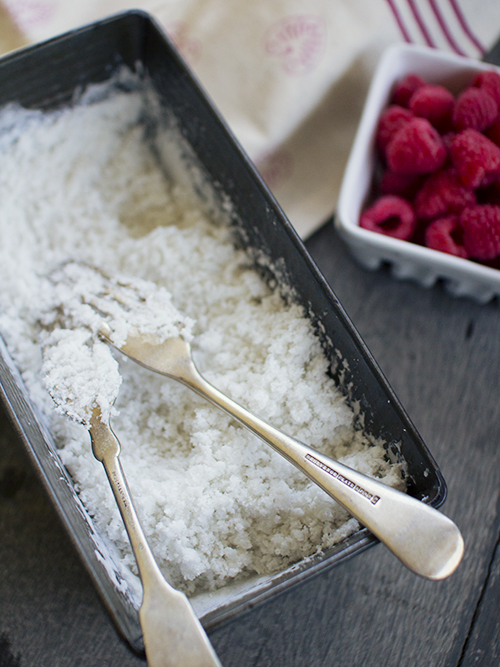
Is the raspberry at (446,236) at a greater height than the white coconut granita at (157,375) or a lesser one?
lesser

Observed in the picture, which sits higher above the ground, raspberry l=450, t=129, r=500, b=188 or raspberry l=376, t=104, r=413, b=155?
raspberry l=376, t=104, r=413, b=155

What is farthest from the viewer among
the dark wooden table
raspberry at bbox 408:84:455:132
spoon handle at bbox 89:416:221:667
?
raspberry at bbox 408:84:455:132

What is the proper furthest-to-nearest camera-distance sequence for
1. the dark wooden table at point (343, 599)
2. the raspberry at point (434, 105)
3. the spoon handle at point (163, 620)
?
the raspberry at point (434, 105) < the dark wooden table at point (343, 599) < the spoon handle at point (163, 620)

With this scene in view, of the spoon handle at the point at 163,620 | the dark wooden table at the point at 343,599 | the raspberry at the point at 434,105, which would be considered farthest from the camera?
the raspberry at the point at 434,105

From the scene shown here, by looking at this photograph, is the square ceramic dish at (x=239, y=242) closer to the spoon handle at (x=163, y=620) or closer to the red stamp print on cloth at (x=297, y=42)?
the spoon handle at (x=163, y=620)

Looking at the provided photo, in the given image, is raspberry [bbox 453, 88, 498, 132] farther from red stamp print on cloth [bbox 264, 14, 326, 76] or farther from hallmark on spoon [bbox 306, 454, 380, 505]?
hallmark on spoon [bbox 306, 454, 380, 505]

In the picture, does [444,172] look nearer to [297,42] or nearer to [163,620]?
[297,42]

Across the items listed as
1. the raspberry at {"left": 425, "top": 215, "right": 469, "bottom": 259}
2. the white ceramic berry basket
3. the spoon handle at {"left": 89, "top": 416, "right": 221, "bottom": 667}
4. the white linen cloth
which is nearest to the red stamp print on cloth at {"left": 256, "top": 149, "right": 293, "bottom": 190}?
the white linen cloth

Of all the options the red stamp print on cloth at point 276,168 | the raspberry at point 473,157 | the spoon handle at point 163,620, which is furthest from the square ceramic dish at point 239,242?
the raspberry at point 473,157
